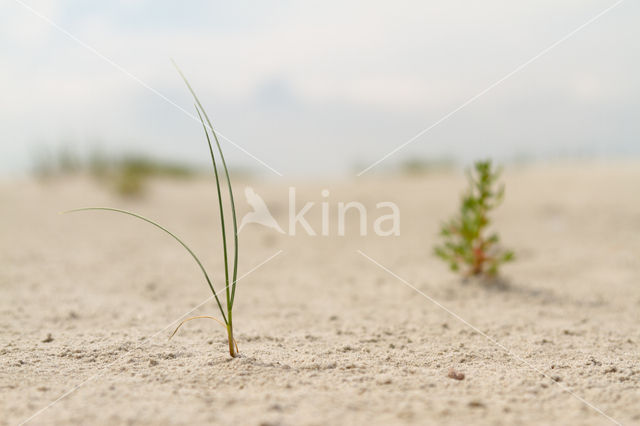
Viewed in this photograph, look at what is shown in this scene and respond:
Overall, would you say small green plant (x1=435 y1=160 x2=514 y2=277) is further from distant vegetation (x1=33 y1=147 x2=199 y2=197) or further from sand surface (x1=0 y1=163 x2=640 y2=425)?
distant vegetation (x1=33 y1=147 x2=199 y2=197)

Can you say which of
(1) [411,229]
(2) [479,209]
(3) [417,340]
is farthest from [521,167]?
(3) [417,340]

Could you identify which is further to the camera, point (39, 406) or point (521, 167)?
point (521, 167)

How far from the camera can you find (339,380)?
1872 mm

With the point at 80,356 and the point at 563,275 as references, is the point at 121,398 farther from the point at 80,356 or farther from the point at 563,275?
the point at 563,275

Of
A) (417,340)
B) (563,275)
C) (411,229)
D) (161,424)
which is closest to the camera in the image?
(161,424)

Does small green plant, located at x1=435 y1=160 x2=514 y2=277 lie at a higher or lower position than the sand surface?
higher

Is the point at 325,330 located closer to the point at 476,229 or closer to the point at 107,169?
the point at 476,229

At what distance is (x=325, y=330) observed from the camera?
2637mm

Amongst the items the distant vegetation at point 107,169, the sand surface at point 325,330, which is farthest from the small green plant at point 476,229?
the distant vegetation at point 107,169

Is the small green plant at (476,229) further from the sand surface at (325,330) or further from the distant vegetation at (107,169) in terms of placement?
the distant vegetation at (107,169)

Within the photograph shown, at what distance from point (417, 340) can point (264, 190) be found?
25.9 feet

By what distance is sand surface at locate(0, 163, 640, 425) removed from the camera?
1659 mm

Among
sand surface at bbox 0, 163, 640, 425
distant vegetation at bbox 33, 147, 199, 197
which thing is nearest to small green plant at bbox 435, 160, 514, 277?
sand surface at bbox 0, 163, 640, 425

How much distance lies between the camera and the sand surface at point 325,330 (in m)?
1.66
